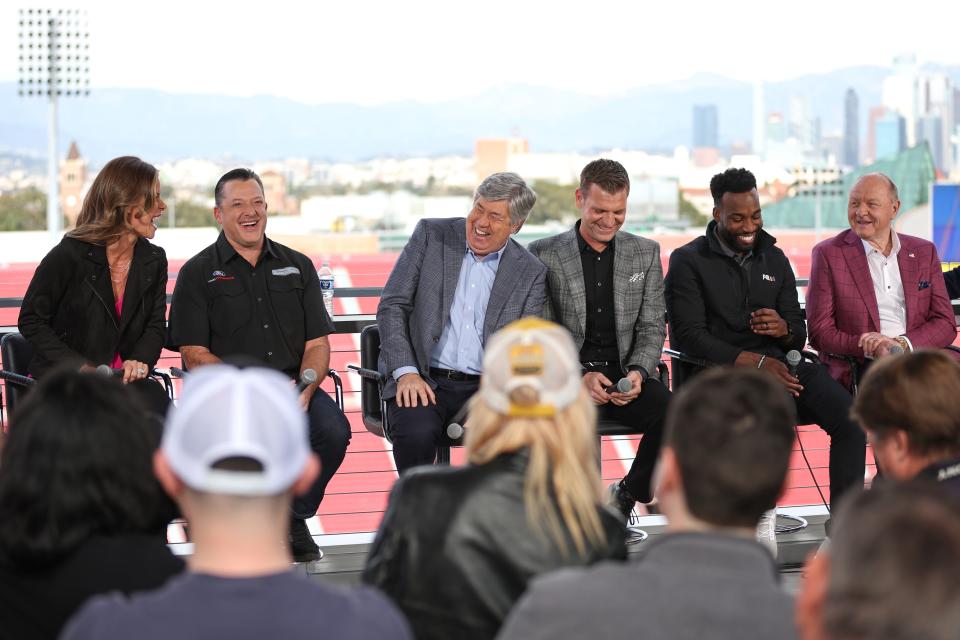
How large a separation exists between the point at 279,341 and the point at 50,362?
0.66 metres

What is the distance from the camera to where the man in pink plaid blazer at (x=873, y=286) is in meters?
4.04

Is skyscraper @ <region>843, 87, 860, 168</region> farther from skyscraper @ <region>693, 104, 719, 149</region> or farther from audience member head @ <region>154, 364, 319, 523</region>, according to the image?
audience member head @ <region>154, 364, 319, 523</region>

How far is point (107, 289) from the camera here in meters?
3.61

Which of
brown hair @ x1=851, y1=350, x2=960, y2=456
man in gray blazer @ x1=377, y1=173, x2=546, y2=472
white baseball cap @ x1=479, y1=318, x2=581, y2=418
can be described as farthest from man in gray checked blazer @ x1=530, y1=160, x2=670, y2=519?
white baseball cap @ x1=479, y1=318, x2=581, y2=418

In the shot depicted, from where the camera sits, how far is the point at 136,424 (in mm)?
1531

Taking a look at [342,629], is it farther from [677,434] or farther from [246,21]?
[246,21]

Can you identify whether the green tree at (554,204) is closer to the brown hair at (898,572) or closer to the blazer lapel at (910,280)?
the blazer lapel at (910,280)

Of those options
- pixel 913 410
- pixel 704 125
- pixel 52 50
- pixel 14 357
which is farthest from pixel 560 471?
pixel 704 125

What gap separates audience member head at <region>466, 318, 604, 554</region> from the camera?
1640 mm

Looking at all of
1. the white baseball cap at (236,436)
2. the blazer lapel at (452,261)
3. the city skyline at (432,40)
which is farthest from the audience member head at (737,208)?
the city skyline at (432,40)

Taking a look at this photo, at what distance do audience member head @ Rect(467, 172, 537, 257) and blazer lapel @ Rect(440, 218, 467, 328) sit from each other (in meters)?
0.04

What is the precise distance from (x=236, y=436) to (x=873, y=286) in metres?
3.28

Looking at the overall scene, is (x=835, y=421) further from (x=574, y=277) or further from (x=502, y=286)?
(x=502, y=286)

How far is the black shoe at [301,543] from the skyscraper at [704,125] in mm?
108819
